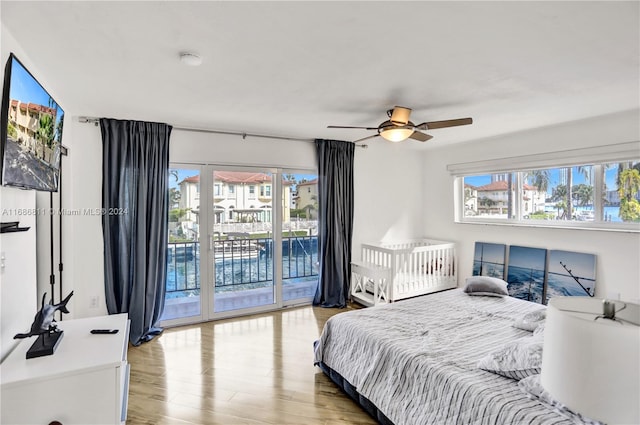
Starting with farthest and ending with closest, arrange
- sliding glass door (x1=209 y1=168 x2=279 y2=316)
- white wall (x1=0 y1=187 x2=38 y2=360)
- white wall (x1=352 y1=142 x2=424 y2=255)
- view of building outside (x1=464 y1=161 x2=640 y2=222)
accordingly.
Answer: white wall (x1=352 y1=142 x2=424 y2=255) < sliding glass door (x1=209 y1=168 x2=279 y2=316) < view of building outside (x1=464 y1=161 x2=640 y2=222) < white wall (x1=0 y1=187 x2=38 y2=360)

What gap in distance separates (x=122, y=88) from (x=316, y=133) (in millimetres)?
2232

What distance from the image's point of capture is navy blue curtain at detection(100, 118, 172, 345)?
3.37m

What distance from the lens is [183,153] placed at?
12.5 feet

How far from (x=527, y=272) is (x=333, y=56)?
12.1ft

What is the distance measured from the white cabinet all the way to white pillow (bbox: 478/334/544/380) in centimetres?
196

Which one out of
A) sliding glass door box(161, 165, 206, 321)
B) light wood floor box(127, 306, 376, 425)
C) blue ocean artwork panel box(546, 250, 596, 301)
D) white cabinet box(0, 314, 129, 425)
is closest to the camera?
white cabinet box(0, 314, 129, 425)

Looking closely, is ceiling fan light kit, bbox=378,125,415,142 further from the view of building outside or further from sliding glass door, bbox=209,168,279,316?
the view of building outside

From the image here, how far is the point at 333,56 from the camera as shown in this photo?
2012 millimetres

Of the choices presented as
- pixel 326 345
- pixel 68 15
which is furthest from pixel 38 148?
pixel 326 345

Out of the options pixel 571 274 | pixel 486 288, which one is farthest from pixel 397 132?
pixel 571 274

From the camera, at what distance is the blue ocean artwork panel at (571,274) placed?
354cm

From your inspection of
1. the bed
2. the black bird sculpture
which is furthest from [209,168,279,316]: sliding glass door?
the black bird sculpture

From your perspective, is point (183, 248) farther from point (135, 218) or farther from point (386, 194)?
point (386, 194)

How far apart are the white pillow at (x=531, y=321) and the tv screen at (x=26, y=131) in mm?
3294
